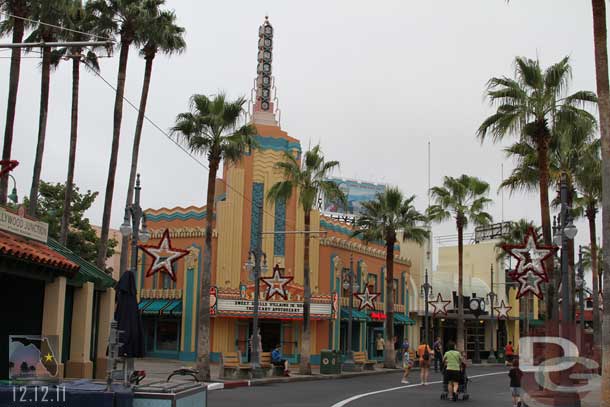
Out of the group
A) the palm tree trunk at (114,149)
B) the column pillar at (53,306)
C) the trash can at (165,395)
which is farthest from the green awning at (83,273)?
the trash can at (165,395)

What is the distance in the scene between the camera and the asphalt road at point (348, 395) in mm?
21188

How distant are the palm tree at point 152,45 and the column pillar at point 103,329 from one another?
7.09 m

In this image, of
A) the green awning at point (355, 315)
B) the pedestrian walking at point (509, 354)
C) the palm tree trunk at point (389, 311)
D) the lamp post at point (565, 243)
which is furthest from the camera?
the green awning at point (355, 315)

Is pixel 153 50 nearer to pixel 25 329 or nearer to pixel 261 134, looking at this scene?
pixel 261 134

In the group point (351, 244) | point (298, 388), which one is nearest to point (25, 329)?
point (298, 388)

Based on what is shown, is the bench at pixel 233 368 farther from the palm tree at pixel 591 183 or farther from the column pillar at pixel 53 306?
the palm tree at pixel 591 183

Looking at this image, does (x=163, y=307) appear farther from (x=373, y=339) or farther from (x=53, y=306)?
(x=53, y=306)

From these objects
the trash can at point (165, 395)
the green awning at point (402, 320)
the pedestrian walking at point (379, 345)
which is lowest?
the pedestrian walking at point (379, 345)

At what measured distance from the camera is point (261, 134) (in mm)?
42812

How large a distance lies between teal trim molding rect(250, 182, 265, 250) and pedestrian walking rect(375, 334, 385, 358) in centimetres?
1161

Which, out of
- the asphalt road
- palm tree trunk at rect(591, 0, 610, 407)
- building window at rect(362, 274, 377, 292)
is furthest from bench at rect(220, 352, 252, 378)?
building window at rect(362, 274, 377, 292)

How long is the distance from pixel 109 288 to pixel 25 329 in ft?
16.8

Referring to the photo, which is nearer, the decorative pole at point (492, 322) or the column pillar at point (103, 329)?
the column pillar at point (103, 329)

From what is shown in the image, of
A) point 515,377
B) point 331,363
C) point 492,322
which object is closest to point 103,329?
point 515,377
